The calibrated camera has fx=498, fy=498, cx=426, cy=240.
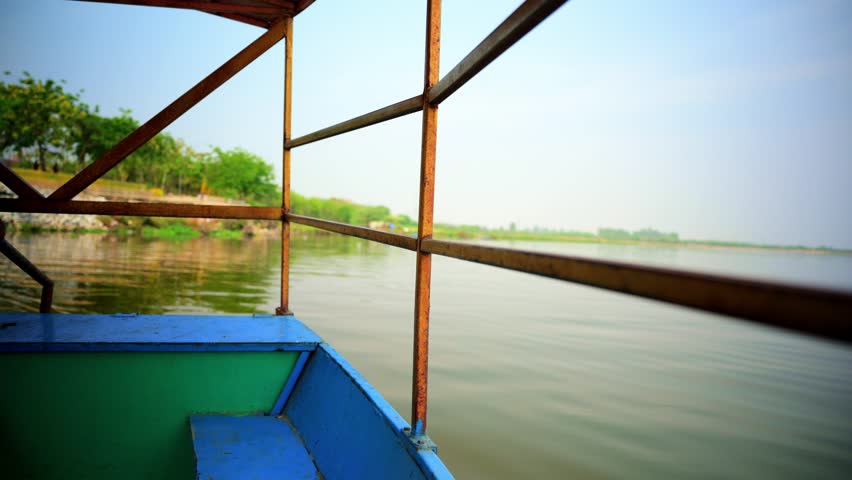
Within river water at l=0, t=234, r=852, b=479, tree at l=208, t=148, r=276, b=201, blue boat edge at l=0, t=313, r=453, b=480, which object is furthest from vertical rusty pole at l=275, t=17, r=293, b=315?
tree at l=208, t=148, r=276, b=201

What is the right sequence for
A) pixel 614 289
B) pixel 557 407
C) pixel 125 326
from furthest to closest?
pixel 557 407
pixel 125 326
pixel 614 289

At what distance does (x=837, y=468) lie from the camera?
4.39 m

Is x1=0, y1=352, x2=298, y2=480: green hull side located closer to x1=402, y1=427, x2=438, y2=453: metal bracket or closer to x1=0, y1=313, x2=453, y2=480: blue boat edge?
x1=0, y1=313, x2=453, y2=480: blue boat edge

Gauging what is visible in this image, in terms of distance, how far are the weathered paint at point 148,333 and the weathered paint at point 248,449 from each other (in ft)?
0.81

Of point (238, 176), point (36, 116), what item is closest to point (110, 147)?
point (36, 116)

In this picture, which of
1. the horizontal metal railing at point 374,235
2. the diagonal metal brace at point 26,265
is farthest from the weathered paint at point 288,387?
the diagonal metal brace at point 26,265

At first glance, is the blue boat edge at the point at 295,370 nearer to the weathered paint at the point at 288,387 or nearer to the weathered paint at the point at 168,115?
the weathered paint at the point at 288,387

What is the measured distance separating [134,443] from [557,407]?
456cm

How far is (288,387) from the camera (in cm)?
182

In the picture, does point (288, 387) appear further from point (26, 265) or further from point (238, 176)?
point (238, 176)

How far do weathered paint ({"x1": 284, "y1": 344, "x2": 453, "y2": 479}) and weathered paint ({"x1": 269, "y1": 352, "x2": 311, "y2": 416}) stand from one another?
25mm

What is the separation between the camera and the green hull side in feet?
5.06

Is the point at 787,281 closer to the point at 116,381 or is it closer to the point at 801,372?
the point at 116,381

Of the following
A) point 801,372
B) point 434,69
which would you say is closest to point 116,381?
point 434,69
